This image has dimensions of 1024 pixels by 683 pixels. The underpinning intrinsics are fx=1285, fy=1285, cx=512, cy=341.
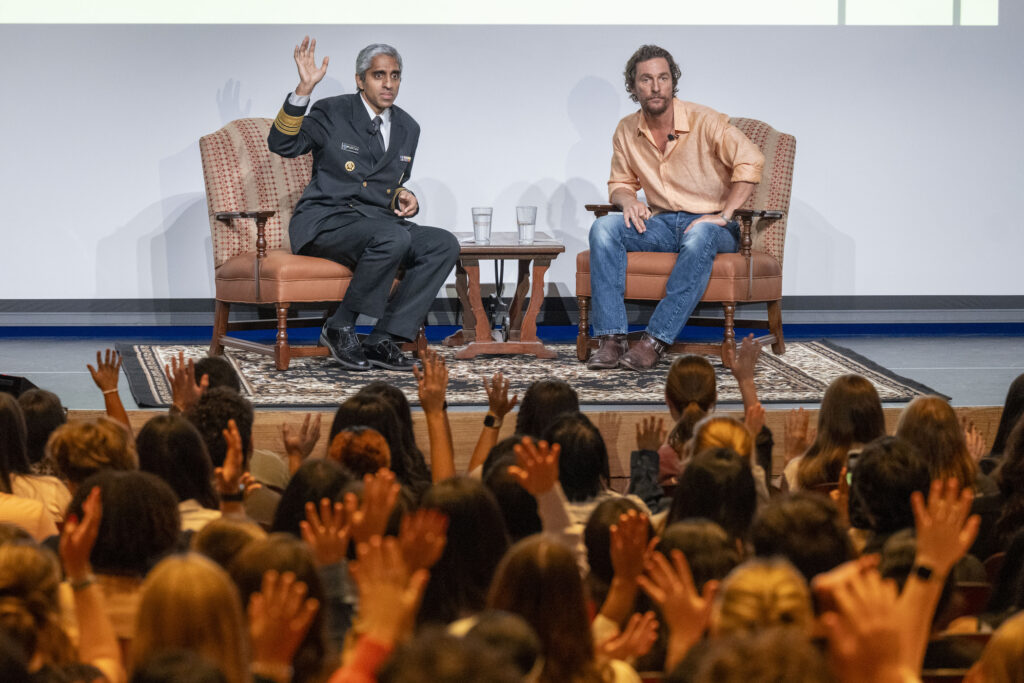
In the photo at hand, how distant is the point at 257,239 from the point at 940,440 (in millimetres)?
3138

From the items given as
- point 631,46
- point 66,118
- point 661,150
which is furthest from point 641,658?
point 66,118

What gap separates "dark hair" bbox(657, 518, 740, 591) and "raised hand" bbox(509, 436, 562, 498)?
327mm

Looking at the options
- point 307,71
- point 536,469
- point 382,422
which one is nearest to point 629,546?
point 536,469

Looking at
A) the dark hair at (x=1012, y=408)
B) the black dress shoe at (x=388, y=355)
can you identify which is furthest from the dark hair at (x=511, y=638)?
the black dress shoe at (x=388, y=355)

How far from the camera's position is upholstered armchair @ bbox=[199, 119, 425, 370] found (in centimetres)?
476

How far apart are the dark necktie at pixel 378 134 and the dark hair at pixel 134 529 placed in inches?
137

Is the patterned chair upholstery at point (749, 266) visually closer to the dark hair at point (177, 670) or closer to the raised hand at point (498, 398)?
the raised hand at point (498, 398)

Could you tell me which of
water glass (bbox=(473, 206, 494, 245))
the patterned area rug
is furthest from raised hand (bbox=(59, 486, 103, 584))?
water glass (bbox=(473, 206, 494, 245))

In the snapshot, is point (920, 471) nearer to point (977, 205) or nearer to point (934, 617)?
point (934, 617)

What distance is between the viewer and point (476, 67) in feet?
19.6

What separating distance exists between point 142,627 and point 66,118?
5.18 m

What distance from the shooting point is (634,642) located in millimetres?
1461

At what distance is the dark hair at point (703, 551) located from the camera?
156 cm

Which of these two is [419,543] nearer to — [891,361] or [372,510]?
[372,510]
